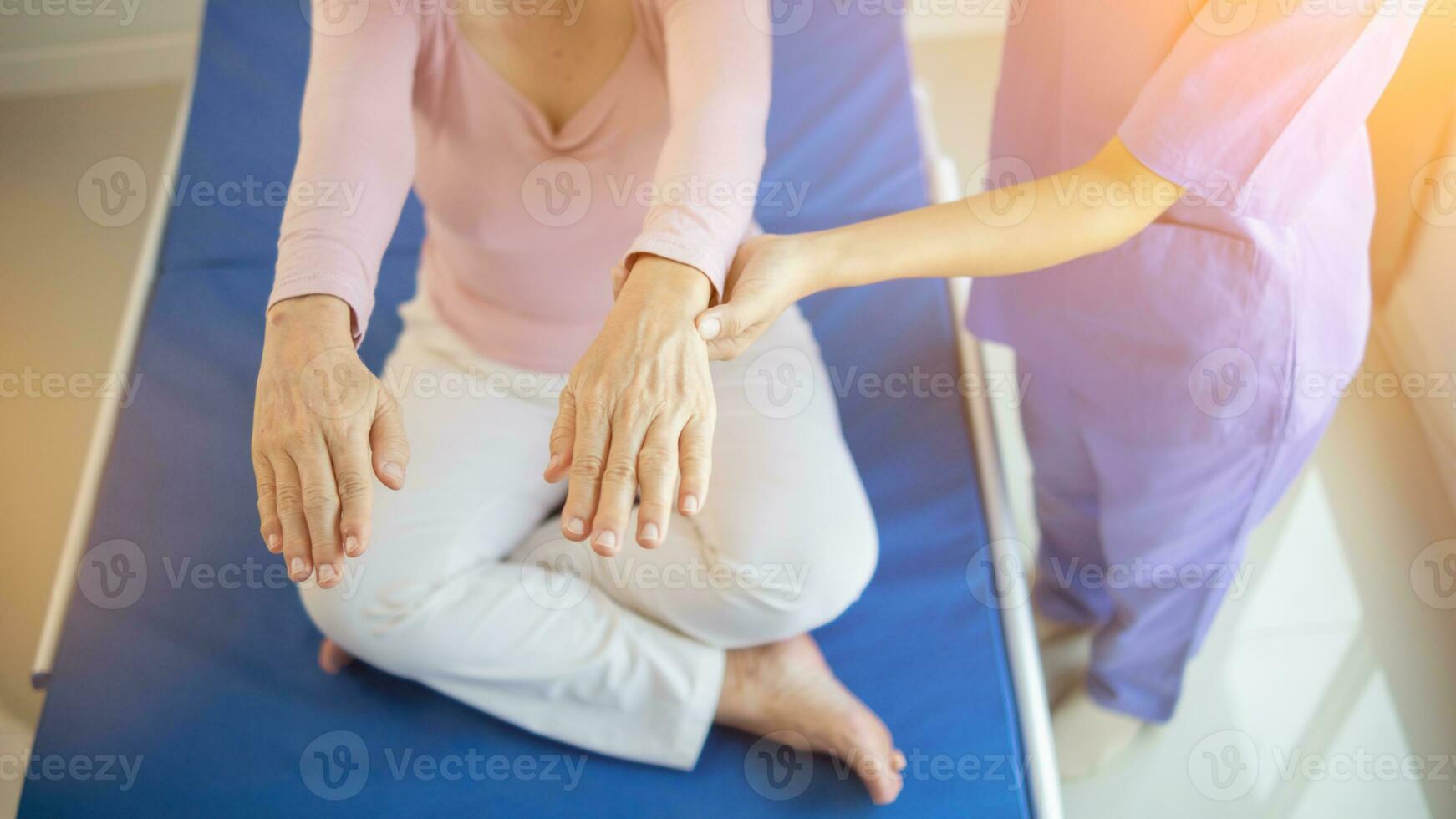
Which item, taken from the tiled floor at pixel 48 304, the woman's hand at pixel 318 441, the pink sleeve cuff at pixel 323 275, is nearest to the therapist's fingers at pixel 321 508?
the woman's hand at pixel 318 441

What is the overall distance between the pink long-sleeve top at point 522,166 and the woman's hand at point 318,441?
37mm

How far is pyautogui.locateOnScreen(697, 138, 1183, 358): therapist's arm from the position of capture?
0.83 metres

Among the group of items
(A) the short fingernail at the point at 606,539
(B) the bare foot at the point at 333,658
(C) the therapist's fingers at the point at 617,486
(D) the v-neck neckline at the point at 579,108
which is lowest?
(B) the bare foot at the point at 333,658

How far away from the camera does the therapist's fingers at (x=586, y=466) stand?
713 millimetres

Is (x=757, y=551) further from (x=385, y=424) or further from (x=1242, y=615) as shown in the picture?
(x=1242, y=615)

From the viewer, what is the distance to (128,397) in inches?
46.2

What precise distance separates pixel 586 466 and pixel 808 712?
42cm

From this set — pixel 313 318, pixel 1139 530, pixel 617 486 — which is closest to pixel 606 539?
pixel 617 486

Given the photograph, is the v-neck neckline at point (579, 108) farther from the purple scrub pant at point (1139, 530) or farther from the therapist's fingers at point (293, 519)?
the purple scrub pant at point (1139, 530)

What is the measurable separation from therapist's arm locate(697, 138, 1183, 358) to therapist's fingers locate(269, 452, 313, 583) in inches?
12.7

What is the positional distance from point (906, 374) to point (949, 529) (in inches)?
8.2

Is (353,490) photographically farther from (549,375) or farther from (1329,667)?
(1329,667)

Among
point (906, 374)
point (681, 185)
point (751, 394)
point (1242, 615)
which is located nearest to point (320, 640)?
point (751, 394)

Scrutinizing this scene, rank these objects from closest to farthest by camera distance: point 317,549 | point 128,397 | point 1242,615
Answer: point 317,549 → point 128,397 → point 1242,615
